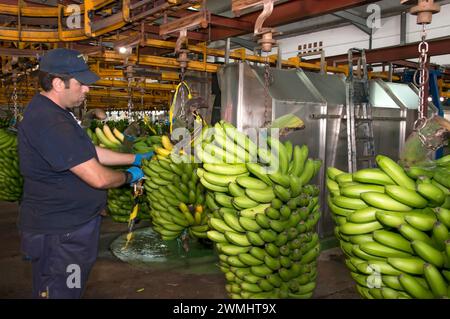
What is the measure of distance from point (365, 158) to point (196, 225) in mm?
2891

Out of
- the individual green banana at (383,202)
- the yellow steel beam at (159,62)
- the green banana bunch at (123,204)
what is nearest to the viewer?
the individual green banana at (383,202)

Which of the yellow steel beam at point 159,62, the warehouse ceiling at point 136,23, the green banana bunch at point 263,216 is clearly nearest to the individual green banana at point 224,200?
the green banana bunch at point 263,216

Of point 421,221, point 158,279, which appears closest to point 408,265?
point 421,221

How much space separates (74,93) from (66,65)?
20cm

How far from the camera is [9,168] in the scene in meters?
6.91

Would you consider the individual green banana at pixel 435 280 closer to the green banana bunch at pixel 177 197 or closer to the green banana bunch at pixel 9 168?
the green banana bunch at pixel 177 197

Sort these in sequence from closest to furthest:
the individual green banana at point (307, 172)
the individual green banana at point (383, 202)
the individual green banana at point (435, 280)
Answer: the individual green banana at point (435, 280) < the individual green banana at point (383, 202) < the individual green banana at point (307, 172)

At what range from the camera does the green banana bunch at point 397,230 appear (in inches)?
66.0

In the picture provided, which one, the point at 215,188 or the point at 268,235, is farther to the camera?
the point at 215,188

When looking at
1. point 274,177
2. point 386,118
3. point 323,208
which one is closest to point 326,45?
point 386,118

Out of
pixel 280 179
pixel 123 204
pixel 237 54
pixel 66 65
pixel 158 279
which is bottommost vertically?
pixel 158 279

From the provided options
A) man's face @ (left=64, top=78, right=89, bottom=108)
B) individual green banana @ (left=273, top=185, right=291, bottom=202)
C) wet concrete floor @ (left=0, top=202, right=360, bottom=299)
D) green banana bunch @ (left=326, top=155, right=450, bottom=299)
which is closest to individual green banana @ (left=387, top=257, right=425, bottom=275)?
green banana bunch @ (left=326, top=155, right=450, bottom=299)

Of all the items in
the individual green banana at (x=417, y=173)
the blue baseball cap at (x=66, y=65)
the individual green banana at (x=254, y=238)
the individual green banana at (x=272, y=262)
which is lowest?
the individual green banana at (x=272, y=262)

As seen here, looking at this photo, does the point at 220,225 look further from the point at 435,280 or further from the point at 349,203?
the point at 435,280
